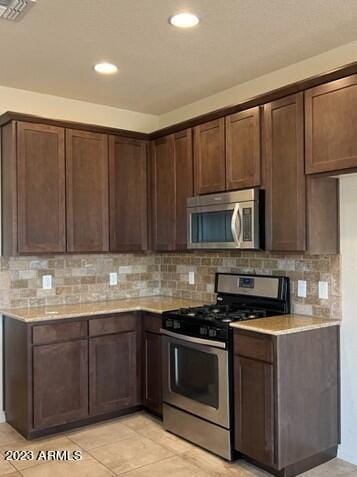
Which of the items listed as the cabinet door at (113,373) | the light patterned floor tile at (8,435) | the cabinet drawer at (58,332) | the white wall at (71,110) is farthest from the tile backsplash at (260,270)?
the light patterned floor tile at (8,435)

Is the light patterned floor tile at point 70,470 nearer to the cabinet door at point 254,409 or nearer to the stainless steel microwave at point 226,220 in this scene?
the cabinet door at point 254,409

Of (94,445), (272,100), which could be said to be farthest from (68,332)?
(272,100)

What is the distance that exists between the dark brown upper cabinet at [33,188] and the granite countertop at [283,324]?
169 cm

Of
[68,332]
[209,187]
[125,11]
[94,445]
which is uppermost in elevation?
Answer: [125,11]

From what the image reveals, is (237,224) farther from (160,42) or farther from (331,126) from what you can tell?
(160,42)

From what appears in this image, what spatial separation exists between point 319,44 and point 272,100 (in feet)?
1.48

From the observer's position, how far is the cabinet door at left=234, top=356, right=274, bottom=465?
9.07ft

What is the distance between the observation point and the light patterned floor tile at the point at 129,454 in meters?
3.01

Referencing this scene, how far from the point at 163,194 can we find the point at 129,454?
2.15m

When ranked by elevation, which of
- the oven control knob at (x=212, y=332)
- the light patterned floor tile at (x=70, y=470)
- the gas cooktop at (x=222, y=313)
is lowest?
the light patterned floor tile at (x=70, y=470)

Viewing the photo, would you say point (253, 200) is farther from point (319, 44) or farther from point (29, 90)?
point (29, 90)

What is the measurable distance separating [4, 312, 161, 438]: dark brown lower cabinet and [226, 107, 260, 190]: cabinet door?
132cm

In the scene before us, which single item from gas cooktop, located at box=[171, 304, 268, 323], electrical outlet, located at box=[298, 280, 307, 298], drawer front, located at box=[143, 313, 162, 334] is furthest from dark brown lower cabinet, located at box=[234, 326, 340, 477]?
drawer front, located at box=[143, 313, 162, 334]

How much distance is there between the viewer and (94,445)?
331 centimetres
